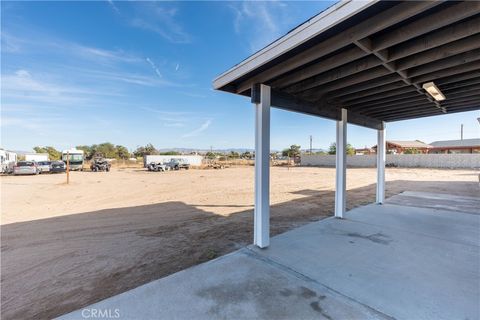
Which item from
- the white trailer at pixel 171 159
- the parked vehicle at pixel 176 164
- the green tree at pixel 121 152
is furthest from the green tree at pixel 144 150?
the parked vehicle at pixel 176 164

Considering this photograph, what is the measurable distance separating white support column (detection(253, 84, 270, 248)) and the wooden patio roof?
18 cm

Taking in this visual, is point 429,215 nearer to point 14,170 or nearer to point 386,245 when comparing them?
point 386,245

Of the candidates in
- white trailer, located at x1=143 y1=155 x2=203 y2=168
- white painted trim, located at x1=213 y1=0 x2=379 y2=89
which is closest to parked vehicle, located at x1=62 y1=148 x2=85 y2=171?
white trailer, located at x1=143 y1=155 x2=203 y2=168

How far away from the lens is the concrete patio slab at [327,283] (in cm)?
190

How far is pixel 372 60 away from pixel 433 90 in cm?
179

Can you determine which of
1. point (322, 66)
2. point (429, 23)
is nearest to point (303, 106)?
point (322, 66)

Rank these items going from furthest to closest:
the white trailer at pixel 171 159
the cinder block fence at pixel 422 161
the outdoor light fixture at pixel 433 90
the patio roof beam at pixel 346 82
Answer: the white trailer at pixel 171 159, the cinder block fence at pixel 422 161, the outdoor light fixture at pixel 433 90, the patio roof beam at pixel 346 82

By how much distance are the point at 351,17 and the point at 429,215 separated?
547cm

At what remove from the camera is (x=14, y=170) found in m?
18.2

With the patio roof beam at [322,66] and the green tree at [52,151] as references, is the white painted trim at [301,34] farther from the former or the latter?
the green tree at [52,151]

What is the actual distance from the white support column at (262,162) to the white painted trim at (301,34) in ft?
1.51

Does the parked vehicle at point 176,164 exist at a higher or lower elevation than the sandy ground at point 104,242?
higher

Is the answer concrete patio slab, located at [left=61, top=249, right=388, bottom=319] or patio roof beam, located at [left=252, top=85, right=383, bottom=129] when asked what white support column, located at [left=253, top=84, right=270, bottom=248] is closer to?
patio roof beam, located at [left=252, top=85, right=383, bottom=129]

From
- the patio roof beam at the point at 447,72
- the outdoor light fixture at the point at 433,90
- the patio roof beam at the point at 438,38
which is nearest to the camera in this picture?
the patio roof beam at the point at 438,38
